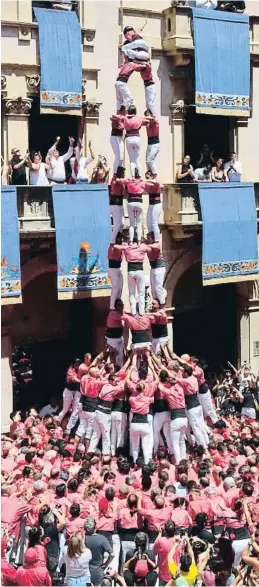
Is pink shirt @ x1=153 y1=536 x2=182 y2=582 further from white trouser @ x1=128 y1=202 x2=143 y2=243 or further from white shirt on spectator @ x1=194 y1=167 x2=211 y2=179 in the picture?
white shirt on spectator @ x1=194 y1=167 x2=211 y2=179

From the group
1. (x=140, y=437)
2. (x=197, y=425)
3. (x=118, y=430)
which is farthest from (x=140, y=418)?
(x=197, y=425)

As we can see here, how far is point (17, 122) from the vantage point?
2347 centimetres

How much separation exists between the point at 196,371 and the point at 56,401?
483 cm

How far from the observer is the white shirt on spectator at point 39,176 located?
925 inches

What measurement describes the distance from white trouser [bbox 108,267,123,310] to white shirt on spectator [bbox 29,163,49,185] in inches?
165

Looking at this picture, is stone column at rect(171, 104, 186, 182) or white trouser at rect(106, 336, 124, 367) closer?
white trouser at rect(106, 336, 124, 367)

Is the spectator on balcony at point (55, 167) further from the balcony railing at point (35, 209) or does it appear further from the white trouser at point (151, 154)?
the white trouser at point (151, 154)

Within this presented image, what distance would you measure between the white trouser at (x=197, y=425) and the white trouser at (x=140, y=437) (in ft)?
3.37

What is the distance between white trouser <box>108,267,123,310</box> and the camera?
20.6 m

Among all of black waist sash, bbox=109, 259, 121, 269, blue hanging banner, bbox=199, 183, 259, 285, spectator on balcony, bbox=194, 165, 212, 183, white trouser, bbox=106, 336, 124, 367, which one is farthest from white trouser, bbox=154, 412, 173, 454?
spectator on balcony, bbox=194, 165, 212, 183

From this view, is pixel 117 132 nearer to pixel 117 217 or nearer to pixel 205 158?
pixel 117 217

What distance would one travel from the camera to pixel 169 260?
25922 millimetres

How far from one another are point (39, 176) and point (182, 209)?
13.5 ft

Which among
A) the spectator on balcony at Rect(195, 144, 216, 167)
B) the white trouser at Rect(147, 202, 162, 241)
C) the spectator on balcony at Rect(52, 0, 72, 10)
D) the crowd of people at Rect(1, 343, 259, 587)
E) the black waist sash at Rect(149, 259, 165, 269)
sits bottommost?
the crowd of people at Rect(1, 343, 259, 587)
